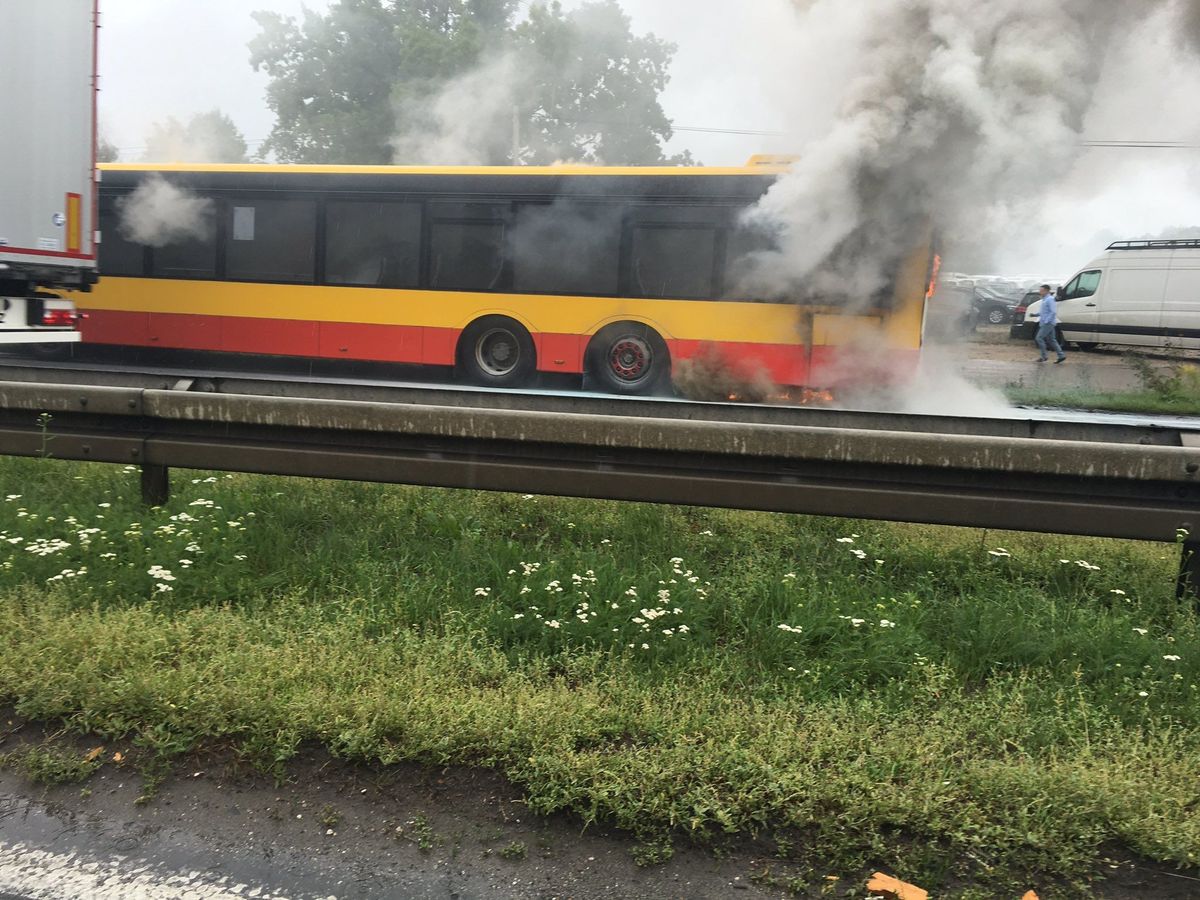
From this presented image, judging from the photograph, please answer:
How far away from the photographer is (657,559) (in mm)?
4363

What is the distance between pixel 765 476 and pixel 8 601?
3032 mm

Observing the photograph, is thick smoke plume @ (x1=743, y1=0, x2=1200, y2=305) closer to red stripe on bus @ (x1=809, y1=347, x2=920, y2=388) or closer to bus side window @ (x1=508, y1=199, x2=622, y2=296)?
red stripe on bus @ (x1=809, y1=347, x2=920, y2=388)

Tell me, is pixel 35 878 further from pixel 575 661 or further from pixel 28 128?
pixel 28 128

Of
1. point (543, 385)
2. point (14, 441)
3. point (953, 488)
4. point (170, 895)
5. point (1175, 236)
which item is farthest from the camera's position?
point (1175, 236)

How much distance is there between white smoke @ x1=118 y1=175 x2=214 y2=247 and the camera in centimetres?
1347

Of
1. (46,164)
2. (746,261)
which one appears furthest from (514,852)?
(746,261)

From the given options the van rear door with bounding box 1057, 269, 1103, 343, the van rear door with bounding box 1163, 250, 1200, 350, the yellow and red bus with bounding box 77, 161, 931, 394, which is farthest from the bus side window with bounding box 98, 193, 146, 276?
the van rear door with bounding box 1163, 250, 1200, 350

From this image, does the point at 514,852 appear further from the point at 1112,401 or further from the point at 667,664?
the point at 1112,401

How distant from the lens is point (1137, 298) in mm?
20688

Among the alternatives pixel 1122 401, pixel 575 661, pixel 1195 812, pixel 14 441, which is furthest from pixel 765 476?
pixel 1122 401

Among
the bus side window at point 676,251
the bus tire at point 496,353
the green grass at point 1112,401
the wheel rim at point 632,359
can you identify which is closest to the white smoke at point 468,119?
the bus tire at point 496,353

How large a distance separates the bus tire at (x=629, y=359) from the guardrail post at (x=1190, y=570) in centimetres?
829

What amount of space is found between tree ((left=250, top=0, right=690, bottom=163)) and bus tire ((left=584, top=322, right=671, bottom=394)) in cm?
1043

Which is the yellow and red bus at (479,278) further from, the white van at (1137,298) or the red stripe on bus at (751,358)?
the white van at (1137,298)
